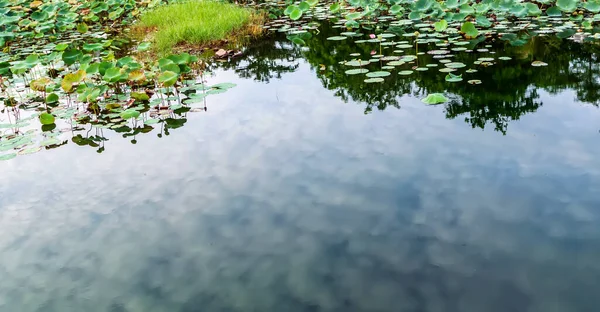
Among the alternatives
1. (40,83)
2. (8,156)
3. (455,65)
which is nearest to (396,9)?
(455,65)

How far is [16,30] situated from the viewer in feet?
27.8

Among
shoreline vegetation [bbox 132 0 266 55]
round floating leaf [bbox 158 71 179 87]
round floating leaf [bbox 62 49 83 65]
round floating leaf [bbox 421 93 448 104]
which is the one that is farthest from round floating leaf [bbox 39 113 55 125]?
round floating leaf [bbox 421 93 448 104]

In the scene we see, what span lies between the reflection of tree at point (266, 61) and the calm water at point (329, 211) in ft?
4.48

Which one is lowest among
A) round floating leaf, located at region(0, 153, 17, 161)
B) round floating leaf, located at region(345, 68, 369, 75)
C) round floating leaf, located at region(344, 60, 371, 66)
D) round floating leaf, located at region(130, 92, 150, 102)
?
round floating leaf, located at region(0, 153, 17, 161)

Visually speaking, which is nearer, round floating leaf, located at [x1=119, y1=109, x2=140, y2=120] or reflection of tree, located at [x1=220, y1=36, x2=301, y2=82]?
round floating leaf, located at [x1=119, y1=109, x2=140, y2=120]

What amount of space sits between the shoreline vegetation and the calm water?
9.84ft

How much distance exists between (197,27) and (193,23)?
256 millimetres

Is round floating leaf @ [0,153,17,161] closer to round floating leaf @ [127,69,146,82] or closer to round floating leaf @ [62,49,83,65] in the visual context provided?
round floating leaf @ [127,69,146,82]

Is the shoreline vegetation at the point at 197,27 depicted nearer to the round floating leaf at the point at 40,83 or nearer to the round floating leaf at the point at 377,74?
the round floating leaf at the point at 40,83

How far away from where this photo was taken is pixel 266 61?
6.13 meters

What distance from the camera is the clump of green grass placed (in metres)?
6.92

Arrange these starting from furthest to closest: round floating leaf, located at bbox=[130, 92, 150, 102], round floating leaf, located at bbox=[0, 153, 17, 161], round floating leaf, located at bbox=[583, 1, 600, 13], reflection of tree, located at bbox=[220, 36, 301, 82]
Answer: round floating leaf, located at bbox=[583, 1, 600, 13] < reflection of tree, located at bbox=[220, 36, 301, 82] < round floating leaf, located at bbox=[130, 92, 150, 102] < round floating leaf, located at bbox=[0, 153, 17, 161]

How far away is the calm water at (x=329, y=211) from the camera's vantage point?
204cm

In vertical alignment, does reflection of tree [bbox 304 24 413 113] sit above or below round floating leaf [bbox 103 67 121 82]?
below
